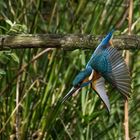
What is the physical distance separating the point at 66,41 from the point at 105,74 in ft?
1.49

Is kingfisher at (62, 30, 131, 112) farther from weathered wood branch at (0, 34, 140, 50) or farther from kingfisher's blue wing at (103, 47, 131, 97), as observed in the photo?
weathered wood branch at (0, 34, 140, 50)

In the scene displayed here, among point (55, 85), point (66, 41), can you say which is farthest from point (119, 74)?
point (55, 85)

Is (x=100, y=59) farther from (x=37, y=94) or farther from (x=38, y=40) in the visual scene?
(x=37, y=94)

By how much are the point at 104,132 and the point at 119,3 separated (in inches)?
26.2

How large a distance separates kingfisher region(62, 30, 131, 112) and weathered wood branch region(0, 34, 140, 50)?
0.38 meters

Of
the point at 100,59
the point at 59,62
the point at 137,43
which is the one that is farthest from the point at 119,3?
the point at 100,59

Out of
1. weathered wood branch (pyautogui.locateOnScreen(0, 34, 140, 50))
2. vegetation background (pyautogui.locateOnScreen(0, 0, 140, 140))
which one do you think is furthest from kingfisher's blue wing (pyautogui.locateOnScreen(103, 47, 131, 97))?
vegetation background (pyautogui.locateOnScreen(0, 0, 140, 140))

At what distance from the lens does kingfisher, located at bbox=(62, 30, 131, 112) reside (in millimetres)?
859

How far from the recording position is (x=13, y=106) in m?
2.37

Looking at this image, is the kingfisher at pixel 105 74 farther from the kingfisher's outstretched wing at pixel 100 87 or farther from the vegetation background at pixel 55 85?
the vegetation background at pixel 55 85

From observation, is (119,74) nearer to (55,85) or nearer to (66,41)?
(66,41)

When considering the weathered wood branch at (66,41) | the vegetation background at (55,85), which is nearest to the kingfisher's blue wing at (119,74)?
the weathered wood branch at (66,41)

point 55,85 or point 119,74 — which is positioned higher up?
point 119,74

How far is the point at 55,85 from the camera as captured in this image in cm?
238
